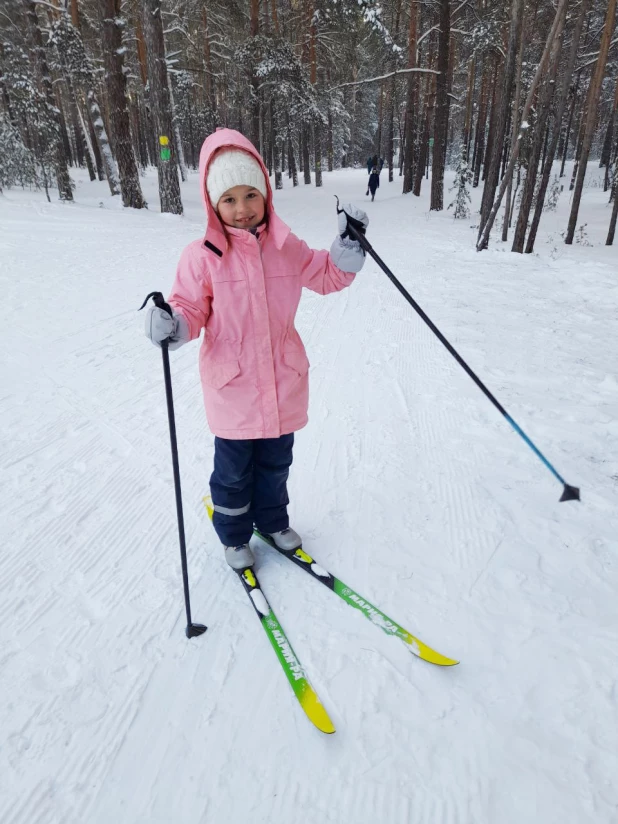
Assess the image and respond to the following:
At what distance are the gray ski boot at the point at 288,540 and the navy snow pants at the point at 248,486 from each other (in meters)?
0.04

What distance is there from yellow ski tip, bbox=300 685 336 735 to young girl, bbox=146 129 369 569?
2.95ft

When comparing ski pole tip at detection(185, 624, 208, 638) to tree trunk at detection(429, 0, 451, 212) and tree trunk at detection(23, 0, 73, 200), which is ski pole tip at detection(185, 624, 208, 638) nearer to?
tree trunk at detection(23, 0, 73, 200)

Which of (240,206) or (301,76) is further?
(301,76)

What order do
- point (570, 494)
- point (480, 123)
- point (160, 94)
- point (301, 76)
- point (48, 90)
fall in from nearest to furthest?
1. point (570, 494)
2. point (160, 94)
3. point (48, 90)
4. point (301, 76)
5. point (480, 123)

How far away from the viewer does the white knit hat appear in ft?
6.05

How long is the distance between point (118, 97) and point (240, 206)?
1346 cm

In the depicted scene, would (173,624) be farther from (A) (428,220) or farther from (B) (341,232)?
(A) (428,220)

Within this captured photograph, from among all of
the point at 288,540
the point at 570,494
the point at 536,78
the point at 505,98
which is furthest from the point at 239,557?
the point at 505,98

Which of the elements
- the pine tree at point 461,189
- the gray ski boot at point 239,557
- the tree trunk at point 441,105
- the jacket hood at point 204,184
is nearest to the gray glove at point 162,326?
the jacket hood at point 204,184

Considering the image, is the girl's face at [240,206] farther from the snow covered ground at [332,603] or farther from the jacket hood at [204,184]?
the snow covered ground at [332,603]

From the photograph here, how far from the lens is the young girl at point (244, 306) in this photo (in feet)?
6.19

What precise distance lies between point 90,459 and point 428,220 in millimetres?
15020

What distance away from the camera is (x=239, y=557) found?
2354mm

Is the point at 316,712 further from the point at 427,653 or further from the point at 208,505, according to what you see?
the point at 208,505
